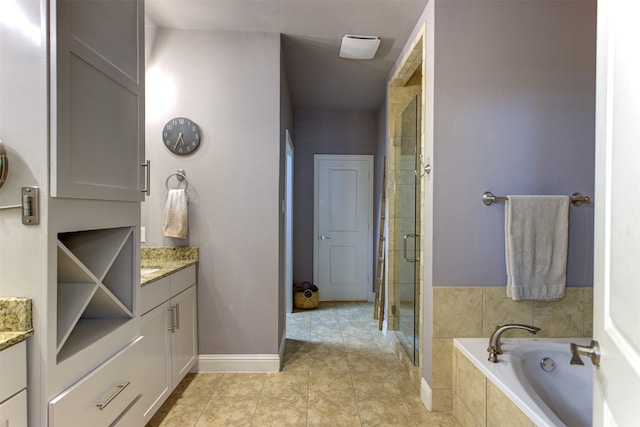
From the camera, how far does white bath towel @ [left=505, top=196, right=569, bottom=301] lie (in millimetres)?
1875

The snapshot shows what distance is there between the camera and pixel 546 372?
5.96ft

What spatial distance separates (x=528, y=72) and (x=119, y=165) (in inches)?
88.8

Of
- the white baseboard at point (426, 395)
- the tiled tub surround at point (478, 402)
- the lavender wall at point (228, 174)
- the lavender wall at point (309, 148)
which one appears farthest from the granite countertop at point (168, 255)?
the lavender wall at point (309, 148)

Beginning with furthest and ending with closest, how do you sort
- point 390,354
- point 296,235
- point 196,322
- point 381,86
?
1. point 296,235
2. point 381,86
3. point 390,354
4. point 196,322

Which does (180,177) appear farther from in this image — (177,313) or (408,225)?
(408,225)

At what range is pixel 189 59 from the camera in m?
2.44

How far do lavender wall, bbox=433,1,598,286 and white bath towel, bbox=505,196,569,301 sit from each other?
0.09m

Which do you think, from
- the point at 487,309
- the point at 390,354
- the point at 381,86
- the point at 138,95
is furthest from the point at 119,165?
the point at 381,86

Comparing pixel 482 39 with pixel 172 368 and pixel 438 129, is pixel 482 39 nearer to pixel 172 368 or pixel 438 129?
pixel 438 129

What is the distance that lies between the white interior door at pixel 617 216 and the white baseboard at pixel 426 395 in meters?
1.39

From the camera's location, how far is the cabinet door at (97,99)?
996mm

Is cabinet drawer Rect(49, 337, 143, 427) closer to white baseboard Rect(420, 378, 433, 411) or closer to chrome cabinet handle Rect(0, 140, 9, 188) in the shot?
chrome cabinet handle Rect(0, 140, 9, 188)

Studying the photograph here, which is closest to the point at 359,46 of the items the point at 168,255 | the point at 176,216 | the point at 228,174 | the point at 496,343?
the point at 228,174

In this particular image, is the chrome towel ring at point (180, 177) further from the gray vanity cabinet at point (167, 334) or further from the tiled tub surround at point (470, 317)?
the tiled tub surround at point (470, 317)
